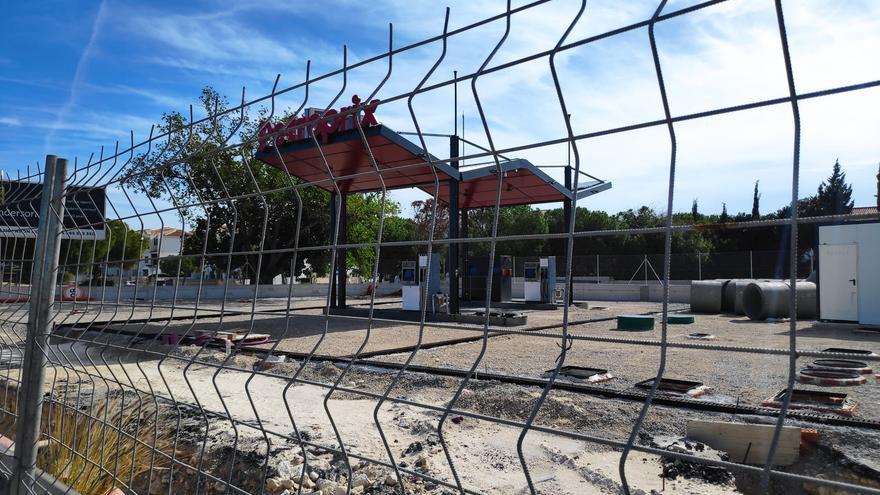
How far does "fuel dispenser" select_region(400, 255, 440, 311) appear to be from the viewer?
699 inches

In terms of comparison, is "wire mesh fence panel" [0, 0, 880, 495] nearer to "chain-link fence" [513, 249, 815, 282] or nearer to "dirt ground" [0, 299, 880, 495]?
"dirt ground" [0, 299, 880, 495]

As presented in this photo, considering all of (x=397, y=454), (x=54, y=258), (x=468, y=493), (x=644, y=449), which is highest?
(x=54, y=258)

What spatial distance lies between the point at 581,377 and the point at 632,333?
6.95m

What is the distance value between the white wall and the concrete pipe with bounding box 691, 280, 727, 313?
228 inches

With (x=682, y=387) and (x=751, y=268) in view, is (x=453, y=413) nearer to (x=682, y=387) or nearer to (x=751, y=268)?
(x=682, y=387)

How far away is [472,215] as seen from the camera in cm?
3434

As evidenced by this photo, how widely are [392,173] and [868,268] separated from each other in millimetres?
10368

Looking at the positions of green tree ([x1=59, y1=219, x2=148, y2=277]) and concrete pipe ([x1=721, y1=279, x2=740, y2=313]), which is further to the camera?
concrete pipe ([x1=721, y1=279, x2=740, y2=313])

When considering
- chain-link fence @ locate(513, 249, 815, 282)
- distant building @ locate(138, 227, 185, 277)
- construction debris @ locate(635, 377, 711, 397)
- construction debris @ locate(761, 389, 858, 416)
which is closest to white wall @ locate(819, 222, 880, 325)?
chain-link fence @ locate(513, 249, 815, 282)

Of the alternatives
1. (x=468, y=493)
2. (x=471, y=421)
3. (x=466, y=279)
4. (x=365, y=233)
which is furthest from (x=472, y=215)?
(x=468, y=493)

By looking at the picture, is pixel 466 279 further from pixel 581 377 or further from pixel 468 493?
pixel 468 493

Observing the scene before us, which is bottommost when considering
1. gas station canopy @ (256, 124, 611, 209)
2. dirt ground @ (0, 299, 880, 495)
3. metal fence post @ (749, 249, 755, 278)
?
dirt ground @ (0, 299, 880, 495)

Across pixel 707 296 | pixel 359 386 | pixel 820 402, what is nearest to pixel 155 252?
pixel 359 386

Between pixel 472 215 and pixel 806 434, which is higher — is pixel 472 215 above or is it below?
above
